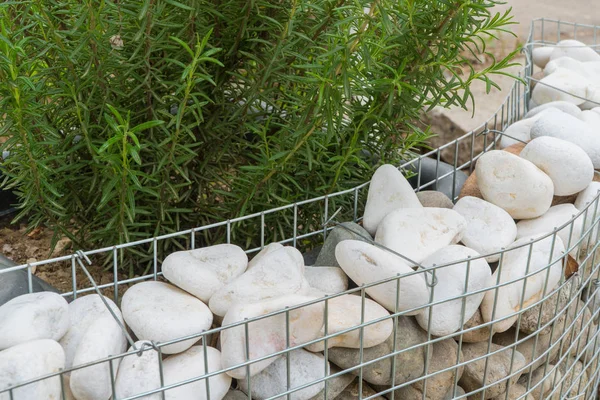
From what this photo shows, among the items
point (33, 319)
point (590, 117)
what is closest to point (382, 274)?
point (33, 319)

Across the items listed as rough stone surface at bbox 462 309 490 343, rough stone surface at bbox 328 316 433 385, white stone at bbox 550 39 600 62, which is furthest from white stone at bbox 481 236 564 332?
white stone at bbox 550 39 600 62

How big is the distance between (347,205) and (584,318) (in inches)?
16.4

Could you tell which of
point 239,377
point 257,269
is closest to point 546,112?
point 257,269

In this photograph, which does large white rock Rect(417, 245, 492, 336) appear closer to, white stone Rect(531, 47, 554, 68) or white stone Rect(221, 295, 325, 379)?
white stone Rect(221, 295, 325, 379)

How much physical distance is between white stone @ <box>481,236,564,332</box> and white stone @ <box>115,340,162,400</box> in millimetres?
441

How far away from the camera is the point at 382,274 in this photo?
3.13ft

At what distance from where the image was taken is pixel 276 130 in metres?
1.21

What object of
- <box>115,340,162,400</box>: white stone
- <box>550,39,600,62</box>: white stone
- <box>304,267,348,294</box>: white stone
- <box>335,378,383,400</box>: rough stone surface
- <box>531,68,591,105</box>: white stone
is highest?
<box>550,39,600,62</box>: white stone

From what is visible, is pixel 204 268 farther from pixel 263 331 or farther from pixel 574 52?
pixel 574 52

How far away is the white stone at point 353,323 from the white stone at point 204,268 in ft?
0.44

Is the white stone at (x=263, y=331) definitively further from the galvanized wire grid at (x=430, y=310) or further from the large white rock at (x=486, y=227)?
the large white rock at (x=486, y=227)

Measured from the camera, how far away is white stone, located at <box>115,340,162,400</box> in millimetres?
814

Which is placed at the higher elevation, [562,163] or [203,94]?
[203,94]

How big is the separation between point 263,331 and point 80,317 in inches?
8.7
